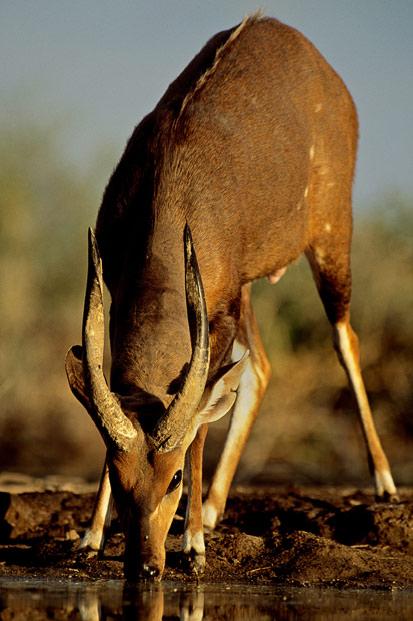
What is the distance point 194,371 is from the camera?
8453mm

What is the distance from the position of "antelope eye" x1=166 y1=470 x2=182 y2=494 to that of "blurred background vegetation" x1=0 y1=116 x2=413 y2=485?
7.58 metres

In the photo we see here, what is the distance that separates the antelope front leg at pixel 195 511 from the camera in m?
9.48

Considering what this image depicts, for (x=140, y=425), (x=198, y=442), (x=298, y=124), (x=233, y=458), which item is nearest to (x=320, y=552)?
(x=198, y=442)

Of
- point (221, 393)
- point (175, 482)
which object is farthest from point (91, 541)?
point (221, 393)

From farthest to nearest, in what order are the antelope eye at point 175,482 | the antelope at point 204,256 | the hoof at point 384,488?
the hoof at point 384,488, the antelope eye at point 175,482, the antelope at point 204,256

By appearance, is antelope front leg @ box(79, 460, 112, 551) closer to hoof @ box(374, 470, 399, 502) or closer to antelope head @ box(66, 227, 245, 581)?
antelope head @ box(66, 227, 245, 581)

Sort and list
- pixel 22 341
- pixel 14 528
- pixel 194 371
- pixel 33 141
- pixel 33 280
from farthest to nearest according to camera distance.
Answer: pixel 33 141
pixel 33 280
pixel 22 341
pixel 14 528
pixel 194 371

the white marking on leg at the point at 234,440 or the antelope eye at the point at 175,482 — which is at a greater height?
the white marking on leg at the point at 234,440

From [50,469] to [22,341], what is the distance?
197cm

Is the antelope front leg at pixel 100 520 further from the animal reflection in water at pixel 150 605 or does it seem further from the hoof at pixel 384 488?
the hoof at pixel 384 488

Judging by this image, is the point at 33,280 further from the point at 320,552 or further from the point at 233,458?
the point at 320,552

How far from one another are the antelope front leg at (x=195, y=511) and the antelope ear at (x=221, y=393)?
2.17ft

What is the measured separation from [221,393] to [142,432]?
0.75 meters

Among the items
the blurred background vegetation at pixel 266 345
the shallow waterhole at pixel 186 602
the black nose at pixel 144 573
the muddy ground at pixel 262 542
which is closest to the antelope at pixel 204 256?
the black nose at pixel 144 573
